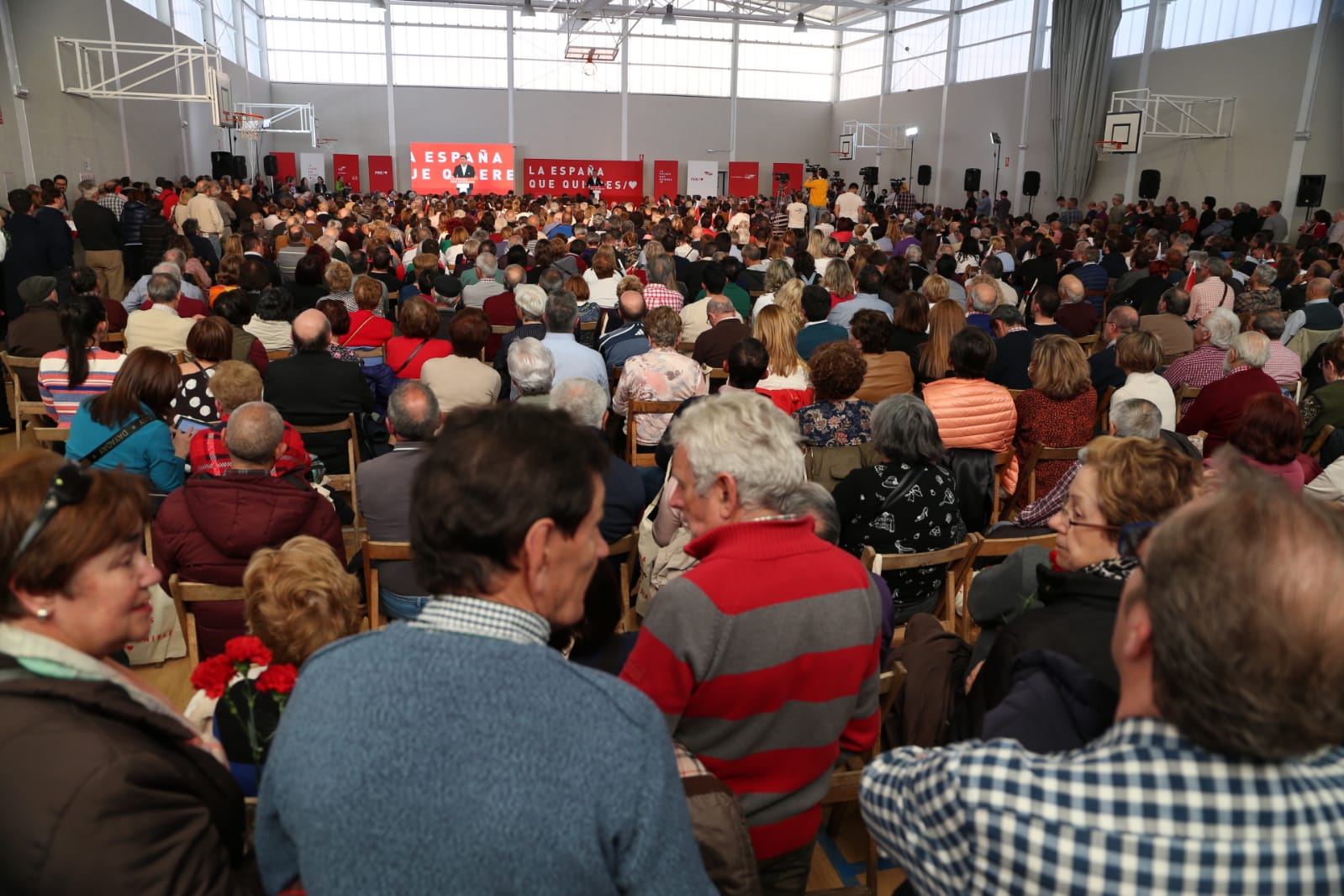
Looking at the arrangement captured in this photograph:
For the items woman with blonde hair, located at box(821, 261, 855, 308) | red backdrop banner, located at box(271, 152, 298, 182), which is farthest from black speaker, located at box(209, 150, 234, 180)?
woman with blonde hair, located at box(821, 261, 855, 308)

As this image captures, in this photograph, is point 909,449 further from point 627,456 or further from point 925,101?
point 925,101

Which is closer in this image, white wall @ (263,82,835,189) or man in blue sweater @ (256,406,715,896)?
man in blue sweater @ (256,406,715,896)

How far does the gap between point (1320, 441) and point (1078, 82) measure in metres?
15.2

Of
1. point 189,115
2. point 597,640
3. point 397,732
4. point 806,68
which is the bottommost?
point 597,640

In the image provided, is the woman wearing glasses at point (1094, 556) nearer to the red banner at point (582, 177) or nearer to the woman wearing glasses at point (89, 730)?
the woman wearing glasses at point (89, 730)

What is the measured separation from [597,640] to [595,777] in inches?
41.2

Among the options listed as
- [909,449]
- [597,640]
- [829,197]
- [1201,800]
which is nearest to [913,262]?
[909,449]

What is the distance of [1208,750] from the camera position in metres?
0.88

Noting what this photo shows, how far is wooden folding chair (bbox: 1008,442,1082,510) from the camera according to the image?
13.0ft

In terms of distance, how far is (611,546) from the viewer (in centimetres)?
290

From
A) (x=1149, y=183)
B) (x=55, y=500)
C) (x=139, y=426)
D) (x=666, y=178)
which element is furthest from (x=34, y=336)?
(x=666, y=178)

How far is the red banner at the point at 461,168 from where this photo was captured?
916 inches

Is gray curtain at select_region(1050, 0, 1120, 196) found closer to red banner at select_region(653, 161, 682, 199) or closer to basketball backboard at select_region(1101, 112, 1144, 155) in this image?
basketball backboard at select_region(1101, 112, 1144, 155)

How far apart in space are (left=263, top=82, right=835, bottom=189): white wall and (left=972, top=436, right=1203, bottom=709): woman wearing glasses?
81.7 feet
